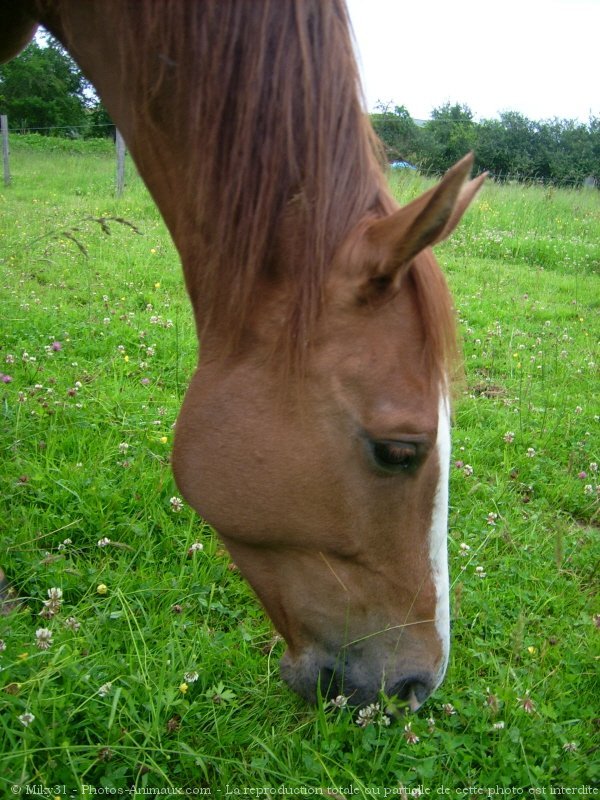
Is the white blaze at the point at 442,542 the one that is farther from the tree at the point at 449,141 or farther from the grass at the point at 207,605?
the tree at the point at 449,141

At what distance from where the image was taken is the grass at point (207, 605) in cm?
159

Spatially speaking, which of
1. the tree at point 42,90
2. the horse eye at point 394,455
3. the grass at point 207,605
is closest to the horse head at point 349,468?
the horse eye at point 394,455

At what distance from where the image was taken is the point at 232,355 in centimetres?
160

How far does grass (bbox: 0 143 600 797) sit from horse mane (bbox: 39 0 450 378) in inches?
25.4

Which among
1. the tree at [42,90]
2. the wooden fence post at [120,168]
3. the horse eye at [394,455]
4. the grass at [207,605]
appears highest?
the tree at [42,90]

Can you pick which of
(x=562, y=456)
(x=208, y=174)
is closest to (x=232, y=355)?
(x=208, y=174)

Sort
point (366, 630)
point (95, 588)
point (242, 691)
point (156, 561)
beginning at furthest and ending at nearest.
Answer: point (156, 561), point (95, 588), point (242, 691), point (366, 630)

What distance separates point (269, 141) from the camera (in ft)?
4.90

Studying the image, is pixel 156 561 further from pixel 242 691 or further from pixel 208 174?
pixel 208 174

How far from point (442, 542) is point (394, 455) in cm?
35

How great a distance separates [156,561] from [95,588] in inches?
10.6

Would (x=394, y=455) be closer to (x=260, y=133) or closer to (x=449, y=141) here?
(x=260, y=133)

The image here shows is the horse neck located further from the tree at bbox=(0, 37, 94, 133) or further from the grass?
the tree at bbox=(0, 37, 94, 133)

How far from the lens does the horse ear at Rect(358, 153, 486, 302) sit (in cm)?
123
